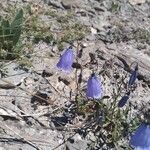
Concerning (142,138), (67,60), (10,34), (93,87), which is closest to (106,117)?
(93,87)

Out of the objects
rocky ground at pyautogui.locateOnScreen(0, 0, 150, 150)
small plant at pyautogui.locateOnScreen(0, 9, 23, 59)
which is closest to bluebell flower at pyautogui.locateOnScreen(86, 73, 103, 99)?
rocky ground at pyautogui.locateOnScreen(0, 0, 150, 150)

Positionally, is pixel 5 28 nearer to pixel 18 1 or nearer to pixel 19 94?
pixel 19 94

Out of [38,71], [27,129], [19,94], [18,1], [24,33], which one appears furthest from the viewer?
[18,1]

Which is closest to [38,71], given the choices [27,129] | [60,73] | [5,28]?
[60,73]

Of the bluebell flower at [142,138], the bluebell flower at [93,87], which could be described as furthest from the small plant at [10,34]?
the bluebell flower at [142,138]

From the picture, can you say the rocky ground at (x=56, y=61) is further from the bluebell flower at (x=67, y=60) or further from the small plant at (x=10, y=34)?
the bluebell flower at (x=67, y=60)
